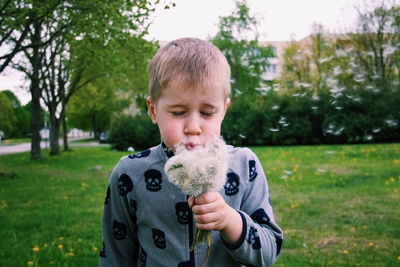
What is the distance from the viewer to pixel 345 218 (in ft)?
21.3

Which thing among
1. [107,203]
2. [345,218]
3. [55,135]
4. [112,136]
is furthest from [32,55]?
[107,203]

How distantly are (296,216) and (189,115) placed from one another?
549 cm

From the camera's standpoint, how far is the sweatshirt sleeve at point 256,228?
5.54 feet

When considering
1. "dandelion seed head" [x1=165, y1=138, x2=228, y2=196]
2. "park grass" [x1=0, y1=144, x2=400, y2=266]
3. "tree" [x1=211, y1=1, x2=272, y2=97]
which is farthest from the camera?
"tree" [x1=211, y1=1, x2=272, y2=97]

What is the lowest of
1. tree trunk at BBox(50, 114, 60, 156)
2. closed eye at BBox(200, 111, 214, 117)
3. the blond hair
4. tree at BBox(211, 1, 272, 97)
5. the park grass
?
the park grass

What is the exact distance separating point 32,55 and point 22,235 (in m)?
18.1

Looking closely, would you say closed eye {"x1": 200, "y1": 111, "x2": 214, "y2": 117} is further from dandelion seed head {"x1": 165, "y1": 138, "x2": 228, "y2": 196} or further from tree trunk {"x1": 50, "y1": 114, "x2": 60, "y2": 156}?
tree trunk {"x1": 50, "y1": 114, "x2": 60, "y2": 156}

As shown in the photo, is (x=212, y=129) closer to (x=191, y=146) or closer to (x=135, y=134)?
(x=191, y=146)

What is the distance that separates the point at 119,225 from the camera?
2.06 metres

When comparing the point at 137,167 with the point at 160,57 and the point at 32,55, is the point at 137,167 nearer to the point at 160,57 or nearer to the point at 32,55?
the point at 160,57

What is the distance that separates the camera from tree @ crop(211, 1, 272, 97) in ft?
137

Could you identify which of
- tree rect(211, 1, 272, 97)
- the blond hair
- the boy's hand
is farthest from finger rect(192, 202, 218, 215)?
tree rect(211, 1, 272, 97)

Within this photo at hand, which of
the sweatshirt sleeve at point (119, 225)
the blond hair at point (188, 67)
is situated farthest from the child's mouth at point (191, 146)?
the sweatshirt sleeve at point (119, 225)

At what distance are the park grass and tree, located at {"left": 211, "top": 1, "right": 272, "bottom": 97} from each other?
3017 cm
